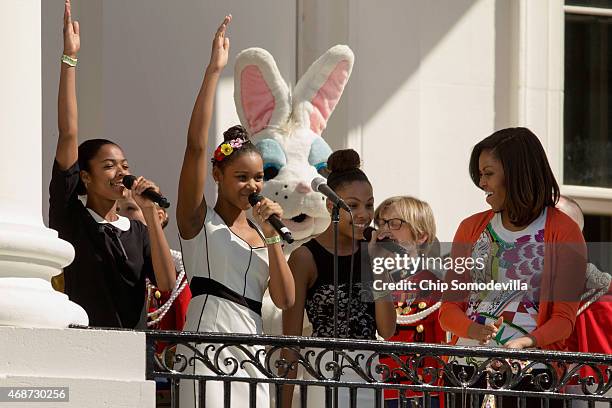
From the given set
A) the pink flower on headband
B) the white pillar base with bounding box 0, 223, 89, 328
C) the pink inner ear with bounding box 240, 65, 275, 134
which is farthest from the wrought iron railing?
the pink inner ear with bounding box 240, 65, 275, 134

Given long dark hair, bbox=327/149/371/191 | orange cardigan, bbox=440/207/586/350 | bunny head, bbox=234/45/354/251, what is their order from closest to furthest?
orange cardigan, bbox=440/207/586/350 → long dark hair, bbox=327/149/371/191 → bunny head, bbox=234/45/354/251

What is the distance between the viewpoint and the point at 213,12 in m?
9.81

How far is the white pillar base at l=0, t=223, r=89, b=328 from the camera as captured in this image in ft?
18.8

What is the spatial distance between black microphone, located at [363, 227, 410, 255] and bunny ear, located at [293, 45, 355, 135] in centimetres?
139

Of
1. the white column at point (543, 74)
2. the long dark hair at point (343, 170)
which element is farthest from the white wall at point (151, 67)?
the long dark hair at point (343, 170)

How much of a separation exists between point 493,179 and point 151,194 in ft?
4.60

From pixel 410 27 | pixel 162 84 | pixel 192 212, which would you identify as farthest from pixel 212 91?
pixel 410 27

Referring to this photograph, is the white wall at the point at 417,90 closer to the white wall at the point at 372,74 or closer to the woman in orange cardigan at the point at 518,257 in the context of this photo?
the white wall at the point at 372,74

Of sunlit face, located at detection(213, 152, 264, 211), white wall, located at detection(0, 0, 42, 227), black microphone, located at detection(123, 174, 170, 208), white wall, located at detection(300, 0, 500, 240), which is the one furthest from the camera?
white wall, located at detection(300, 0, 500, 240)

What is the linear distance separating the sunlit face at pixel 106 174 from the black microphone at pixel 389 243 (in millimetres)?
1042

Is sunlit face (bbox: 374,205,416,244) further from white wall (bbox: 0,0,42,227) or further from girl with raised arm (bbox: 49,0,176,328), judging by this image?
white wall (bbox: 0,0,42,227)

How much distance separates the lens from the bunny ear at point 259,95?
28.9ft

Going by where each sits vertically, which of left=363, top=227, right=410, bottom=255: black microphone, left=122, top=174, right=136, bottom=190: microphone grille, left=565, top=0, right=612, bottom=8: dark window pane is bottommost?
left=363, top=227, right=410, bottom=255: black microphone

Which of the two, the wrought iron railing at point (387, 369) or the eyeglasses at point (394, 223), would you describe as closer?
the wrought iron railing at point (387, 369)
